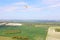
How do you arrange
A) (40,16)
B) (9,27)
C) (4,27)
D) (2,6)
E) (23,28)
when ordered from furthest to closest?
(4,27)
(9,27)
(23,28)
(2,6)
(40,16)

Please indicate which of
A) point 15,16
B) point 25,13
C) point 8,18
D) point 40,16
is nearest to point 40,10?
point 40,16

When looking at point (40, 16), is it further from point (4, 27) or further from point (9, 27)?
point (4, 27)

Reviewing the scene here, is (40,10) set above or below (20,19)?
above

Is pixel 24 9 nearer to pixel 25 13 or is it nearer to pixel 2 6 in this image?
pixel 25 13

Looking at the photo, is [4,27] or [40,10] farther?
[4,27]

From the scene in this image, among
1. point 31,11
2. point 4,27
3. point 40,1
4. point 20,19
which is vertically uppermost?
point 40,1

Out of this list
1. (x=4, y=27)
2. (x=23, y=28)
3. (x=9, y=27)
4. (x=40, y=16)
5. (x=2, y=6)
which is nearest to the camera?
(x=40, y=16)

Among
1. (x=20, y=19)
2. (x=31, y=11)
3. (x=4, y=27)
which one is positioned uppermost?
(x=31, y=11)

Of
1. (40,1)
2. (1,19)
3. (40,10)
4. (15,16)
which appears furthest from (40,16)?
(1,19)

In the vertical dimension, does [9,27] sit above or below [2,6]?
below
